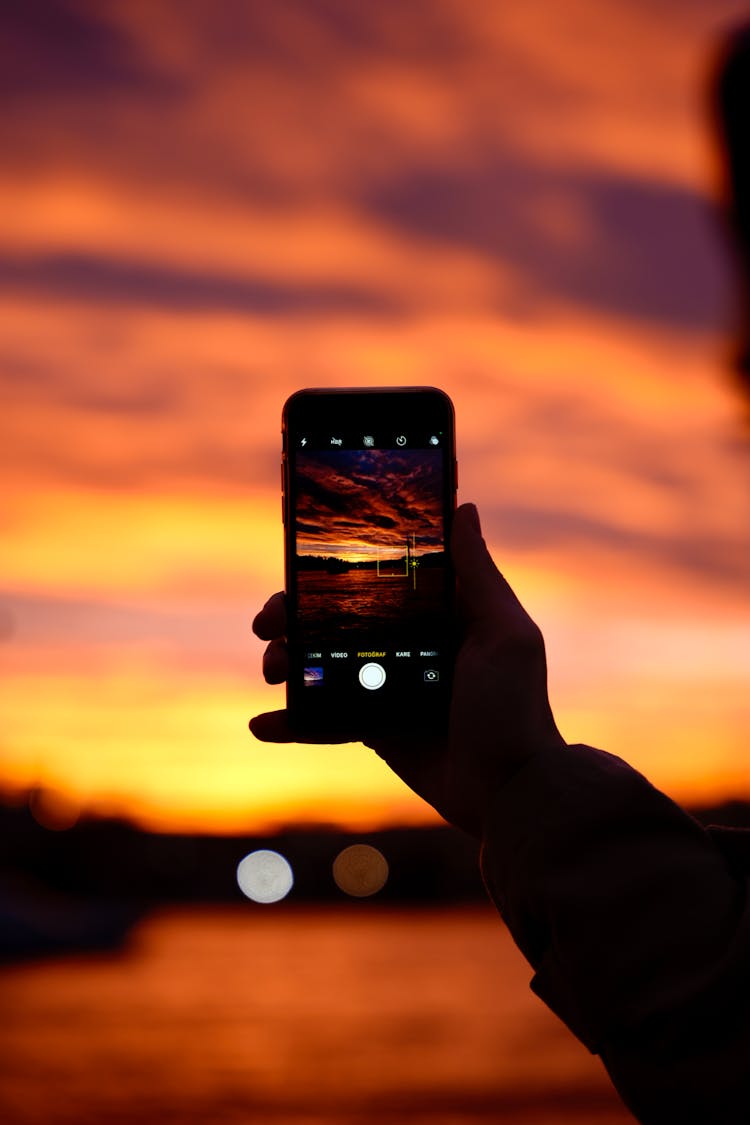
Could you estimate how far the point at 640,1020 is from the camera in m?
1.41

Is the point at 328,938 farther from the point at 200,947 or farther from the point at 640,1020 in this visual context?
the point at 640,1020

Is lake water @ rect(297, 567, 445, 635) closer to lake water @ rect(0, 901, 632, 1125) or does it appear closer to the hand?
the hand

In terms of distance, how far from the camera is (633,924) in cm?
146

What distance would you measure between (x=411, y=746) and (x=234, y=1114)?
25.5m

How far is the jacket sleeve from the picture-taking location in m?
1.35

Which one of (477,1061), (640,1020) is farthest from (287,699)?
(477,1061)

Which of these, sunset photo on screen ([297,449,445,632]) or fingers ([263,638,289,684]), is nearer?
fingers ([263,638,289,684])

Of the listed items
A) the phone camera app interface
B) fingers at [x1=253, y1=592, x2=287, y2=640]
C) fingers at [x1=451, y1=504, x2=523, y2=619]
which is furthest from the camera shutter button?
fingers at [x1=451, y1=504, x2=523, y2=619]

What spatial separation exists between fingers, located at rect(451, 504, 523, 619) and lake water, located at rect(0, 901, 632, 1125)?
24283mm

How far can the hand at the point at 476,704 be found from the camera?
198 cm

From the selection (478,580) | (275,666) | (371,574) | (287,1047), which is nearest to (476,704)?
(478,580)

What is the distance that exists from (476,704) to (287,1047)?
3847 centimetres

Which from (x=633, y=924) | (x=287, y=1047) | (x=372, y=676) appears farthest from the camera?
(x=287, y=1047)

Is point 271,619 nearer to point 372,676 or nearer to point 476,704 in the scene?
point 372,676
